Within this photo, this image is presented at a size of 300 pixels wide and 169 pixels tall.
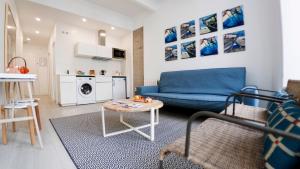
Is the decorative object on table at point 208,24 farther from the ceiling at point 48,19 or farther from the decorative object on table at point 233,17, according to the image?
the ceiling at point 48,19

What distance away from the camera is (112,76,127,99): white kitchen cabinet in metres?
4.85

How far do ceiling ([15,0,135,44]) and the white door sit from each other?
1.75m

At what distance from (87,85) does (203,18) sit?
141 inches

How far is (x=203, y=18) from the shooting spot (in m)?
3.00

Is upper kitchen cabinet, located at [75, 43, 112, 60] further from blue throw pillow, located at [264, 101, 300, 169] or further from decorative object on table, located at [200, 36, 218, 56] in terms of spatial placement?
blue throw pillow, located at [264, 101, 300, 169]

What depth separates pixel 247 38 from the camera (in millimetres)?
2471

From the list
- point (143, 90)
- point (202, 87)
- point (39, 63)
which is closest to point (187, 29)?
point (202, 87)

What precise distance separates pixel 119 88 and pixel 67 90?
162cm

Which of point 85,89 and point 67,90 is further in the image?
point 85,89

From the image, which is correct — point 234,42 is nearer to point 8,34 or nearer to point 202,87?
point 202,87

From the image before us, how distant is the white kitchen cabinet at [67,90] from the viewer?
379 cm

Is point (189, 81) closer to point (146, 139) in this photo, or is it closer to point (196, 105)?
point (196, 105)

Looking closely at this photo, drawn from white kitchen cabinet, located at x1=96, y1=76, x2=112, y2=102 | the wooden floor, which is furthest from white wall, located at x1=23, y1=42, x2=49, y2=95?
the wooden floor

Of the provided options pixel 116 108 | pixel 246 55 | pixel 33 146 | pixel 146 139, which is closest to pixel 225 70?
pixel 246 55
